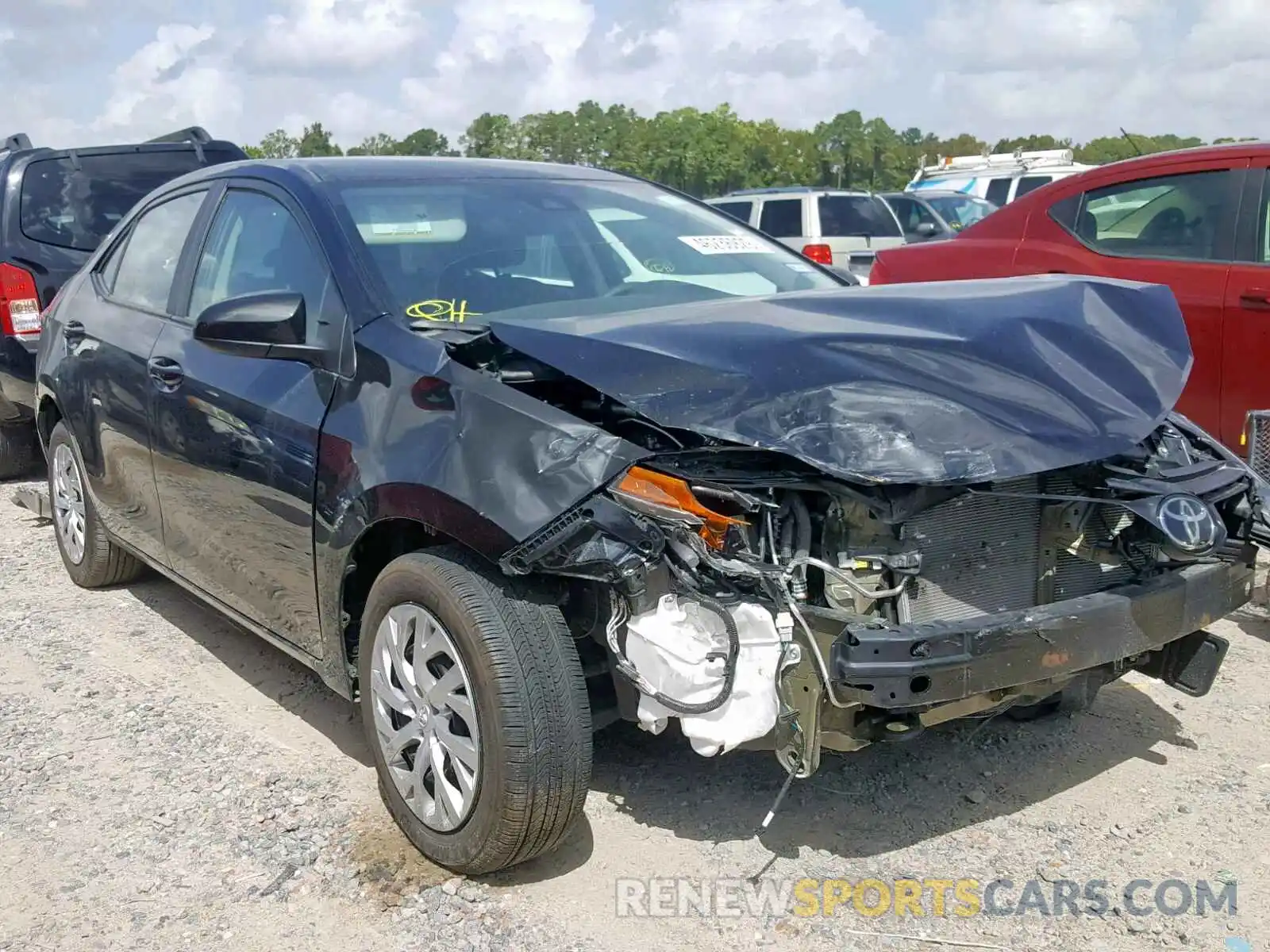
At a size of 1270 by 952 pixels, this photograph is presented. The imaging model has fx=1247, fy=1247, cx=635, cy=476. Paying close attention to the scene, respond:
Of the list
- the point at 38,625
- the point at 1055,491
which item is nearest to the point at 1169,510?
the point at 1055,491

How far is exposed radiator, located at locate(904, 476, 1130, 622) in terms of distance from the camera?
2.91 meters

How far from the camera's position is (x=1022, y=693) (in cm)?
298

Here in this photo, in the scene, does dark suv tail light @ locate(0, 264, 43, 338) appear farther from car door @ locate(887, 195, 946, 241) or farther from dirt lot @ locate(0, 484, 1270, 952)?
car door @ locate(887, 195, 946, 241)

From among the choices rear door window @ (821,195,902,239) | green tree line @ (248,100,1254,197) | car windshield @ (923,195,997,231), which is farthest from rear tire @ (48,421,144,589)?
green tree line @ (248,100,1254,197)

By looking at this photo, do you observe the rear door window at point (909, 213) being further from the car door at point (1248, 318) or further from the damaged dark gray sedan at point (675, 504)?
the damaged dark gray sedan at point (675, 504)

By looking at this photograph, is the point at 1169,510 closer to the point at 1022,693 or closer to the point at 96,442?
the point at 1022,693

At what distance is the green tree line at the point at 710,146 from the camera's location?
6062cm

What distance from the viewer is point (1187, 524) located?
2920 millimetres

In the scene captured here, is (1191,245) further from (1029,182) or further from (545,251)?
(1029,182)

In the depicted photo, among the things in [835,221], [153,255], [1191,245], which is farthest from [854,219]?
[153,255]

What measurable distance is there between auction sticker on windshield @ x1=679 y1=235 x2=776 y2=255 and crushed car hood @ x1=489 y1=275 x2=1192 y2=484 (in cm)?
97

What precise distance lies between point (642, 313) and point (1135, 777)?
6.29 ft

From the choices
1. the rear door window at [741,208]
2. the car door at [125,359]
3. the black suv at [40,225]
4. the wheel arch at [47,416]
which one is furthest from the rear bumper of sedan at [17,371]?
the rear door window at [741,208]

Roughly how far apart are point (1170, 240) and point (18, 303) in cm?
633
